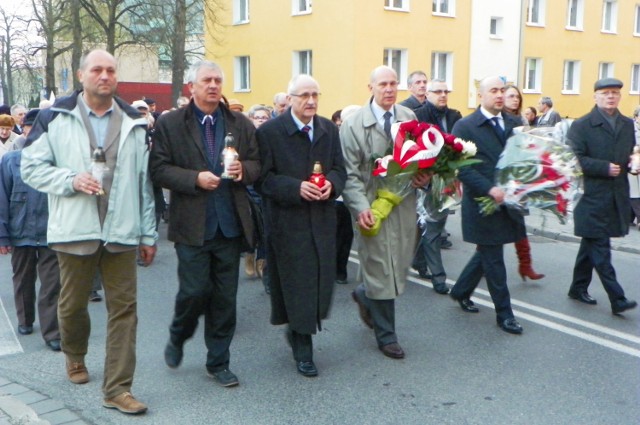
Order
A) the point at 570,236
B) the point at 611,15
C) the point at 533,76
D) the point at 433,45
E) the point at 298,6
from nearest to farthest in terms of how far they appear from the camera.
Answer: the point at 570,236, the point at 433,45, the point at 298,6, the point at 533,76, the point at 611,15

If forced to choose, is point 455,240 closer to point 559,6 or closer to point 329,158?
point 329,158

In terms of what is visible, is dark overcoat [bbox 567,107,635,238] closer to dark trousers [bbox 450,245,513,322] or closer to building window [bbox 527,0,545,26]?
dark trousers [bbox 450,245,513,322]

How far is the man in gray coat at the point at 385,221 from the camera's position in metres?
5.81

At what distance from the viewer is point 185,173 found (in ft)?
16.0

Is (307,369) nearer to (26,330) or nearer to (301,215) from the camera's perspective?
(301,215)

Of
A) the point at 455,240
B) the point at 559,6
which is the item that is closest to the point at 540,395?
the point at 455,240

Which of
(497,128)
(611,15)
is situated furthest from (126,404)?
(611,15)

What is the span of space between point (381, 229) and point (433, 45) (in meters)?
26.3

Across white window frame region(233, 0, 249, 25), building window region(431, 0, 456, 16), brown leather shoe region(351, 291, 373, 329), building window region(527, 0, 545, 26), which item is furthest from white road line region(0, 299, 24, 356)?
building window region(527, 0, 545, 26)

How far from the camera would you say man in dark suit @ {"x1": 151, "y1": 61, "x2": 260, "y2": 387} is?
16.3ft

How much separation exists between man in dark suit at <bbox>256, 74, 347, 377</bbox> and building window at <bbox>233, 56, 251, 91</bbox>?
99.3ft

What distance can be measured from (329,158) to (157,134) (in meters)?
1.23

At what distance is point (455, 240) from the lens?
1140 centimetres

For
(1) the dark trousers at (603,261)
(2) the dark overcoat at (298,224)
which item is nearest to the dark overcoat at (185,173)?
(2) the dark overcoat at (298,224)
